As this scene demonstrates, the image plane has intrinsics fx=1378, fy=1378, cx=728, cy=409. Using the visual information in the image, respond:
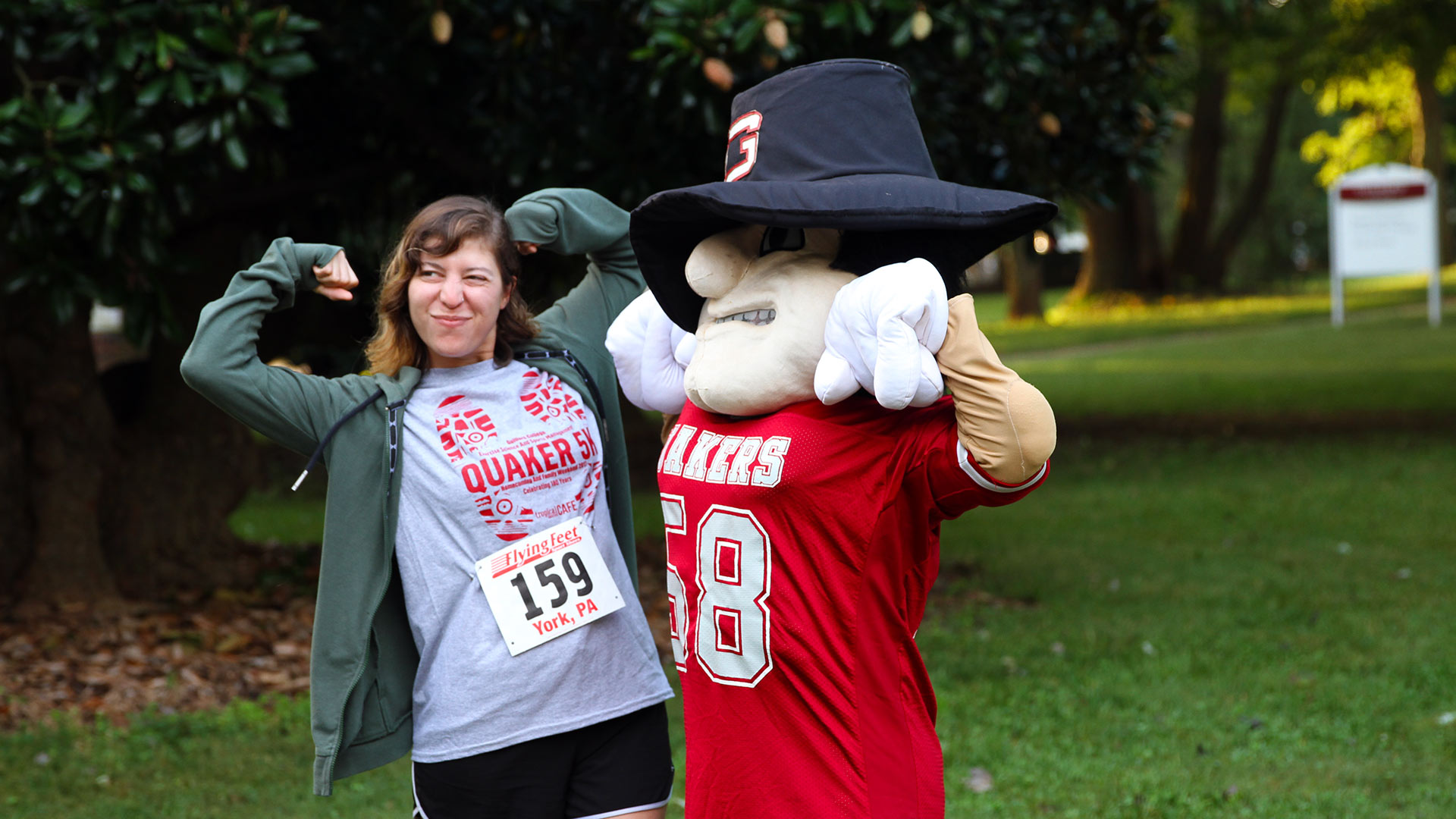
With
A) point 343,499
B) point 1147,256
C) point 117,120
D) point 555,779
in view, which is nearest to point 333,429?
point 343,499

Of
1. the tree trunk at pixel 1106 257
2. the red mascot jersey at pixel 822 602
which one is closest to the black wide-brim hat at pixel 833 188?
the red mascot jersey at pixel 822 602

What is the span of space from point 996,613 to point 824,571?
469cm

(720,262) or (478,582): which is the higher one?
(720,262)

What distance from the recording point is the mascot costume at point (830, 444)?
240 centimetres

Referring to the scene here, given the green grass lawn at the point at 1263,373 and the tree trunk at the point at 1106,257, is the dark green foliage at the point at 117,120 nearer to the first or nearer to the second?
the green grass lawn at the point at 1263,373

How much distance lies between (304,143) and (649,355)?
18.1 ft

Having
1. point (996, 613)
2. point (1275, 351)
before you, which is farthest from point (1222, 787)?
point (1275, 351)

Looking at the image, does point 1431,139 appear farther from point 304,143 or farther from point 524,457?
point 524,457

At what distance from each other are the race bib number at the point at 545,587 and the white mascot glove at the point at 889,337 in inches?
29.5

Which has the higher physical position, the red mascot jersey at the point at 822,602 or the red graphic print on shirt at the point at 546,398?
the red graphic print on shirt at the point at 546,398

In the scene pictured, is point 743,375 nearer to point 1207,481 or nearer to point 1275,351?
point 1207,481

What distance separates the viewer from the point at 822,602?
8.18 ft

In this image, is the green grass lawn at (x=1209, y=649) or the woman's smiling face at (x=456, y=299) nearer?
the woman's smiling face at (x=456, y=299)

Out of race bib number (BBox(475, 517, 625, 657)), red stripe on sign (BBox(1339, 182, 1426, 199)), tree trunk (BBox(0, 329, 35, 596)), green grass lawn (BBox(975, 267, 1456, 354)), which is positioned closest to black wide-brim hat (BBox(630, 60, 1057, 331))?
race bib number (BBox(475, 517, 625, 657))
